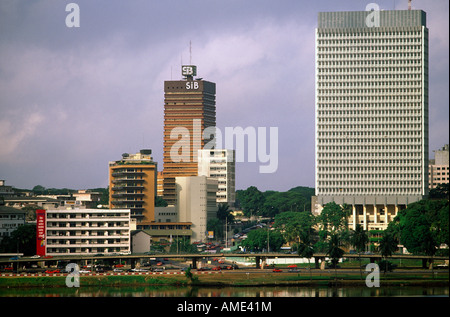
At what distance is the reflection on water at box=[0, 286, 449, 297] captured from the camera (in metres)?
143

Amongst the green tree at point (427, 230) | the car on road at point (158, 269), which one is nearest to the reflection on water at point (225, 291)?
the car on road at point (158, 269)

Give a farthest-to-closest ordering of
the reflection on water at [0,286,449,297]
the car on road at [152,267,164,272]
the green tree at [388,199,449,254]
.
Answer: the car on road at [152,267,164,272] → the green tree at [388,199,449,254] → the reflection on water at [0,286,449,297]

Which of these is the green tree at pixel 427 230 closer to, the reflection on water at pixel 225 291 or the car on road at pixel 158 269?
the reflection on water at pixel 225 291

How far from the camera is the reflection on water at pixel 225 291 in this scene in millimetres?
142750

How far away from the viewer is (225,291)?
493ft

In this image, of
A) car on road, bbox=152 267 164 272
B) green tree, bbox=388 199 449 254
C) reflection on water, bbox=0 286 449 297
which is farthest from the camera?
car on road, bbox=152 267 164 272

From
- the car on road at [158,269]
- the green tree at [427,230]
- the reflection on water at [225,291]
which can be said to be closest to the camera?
the reflection on water at [225,291]

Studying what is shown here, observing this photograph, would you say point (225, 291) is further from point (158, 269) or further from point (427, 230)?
point (427, 230)

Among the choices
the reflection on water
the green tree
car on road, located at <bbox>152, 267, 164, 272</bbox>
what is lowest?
the reflection on water

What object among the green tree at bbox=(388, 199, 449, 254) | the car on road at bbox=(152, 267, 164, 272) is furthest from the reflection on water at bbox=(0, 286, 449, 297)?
the green tree at bbox=(388, 199, 449, 254)

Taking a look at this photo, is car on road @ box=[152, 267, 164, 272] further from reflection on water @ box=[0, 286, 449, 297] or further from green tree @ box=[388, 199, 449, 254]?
green tree @ box=[388, 199, 449, 254]
